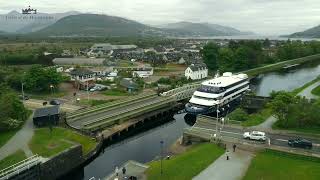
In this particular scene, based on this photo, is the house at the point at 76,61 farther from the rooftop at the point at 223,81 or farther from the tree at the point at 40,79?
the rooftop at the point at 223,81

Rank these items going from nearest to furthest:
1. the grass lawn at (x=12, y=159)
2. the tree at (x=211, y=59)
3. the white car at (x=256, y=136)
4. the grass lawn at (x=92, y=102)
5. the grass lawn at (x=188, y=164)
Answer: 1. the grass lawn at (x=188, y=164)
2. the grass lawn at (x=12, y=159)
3. the white car at (x=256, y=136)
4. the grass lawn at (x=92, y=102)
5. the tree at (x=211, y=59)

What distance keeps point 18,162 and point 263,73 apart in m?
99.6

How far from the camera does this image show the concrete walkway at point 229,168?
35031mm

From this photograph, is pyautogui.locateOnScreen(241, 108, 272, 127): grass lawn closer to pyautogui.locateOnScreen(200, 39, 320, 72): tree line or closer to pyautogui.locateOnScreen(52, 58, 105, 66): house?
pyautogui.locateOnScreen(200, 39, 320, 72): tree line

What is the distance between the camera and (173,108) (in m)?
73.3

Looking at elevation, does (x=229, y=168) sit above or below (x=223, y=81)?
below

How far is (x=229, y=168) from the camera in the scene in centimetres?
3700

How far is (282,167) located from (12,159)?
27.5 metres

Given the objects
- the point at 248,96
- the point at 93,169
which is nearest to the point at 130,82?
the point at 248,96

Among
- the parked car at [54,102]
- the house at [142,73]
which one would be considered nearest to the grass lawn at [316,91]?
the house at [142,73]

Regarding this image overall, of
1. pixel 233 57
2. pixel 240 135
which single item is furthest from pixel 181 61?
pixel 240 135

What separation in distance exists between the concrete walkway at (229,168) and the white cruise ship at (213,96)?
24101mm

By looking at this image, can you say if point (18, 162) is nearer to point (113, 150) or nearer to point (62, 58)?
point (113, 150)

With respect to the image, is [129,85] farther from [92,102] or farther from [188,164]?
[188,164]
